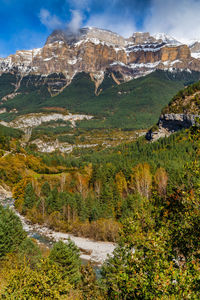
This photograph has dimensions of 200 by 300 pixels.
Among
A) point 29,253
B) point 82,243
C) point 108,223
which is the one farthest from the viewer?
point 108,223

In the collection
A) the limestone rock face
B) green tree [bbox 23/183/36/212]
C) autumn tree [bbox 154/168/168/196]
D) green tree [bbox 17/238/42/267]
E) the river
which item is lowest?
the river

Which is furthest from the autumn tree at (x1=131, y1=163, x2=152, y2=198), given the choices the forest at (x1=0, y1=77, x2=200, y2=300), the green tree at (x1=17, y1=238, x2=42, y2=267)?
the green tree at (x1=17, y1=238, x2=42, y2=267)

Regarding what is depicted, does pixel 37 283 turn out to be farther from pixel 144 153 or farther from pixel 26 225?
pixel 144 153

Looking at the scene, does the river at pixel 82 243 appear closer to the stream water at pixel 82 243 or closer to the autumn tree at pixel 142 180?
the stream water at pixel 82 243

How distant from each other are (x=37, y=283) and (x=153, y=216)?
10597 millimetres

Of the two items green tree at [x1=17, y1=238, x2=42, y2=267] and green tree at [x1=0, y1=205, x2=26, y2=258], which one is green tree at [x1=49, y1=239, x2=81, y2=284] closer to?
green tree at [x1=17, y1=238, x2=42, y2=267]

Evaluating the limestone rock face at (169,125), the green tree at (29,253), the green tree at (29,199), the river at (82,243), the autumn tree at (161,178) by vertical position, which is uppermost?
the limestone rock face at (169,125)

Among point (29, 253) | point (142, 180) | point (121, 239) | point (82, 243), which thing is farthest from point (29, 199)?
point (121, 239)

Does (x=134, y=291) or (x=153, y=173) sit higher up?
Answer: (x=134, y=291)

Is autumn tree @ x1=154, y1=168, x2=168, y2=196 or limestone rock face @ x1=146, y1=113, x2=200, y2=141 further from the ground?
limestone rock face @ x1=146, y1=113, x2=200, y2=141

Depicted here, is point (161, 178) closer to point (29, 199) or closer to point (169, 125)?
point (29, 199)

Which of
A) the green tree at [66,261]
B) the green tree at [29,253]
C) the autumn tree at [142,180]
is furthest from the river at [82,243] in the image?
the autumn tree at [142,180]

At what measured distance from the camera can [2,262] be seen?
3186 centimetres

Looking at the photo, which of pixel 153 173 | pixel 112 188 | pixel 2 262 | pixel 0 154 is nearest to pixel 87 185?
pixel 112 188
